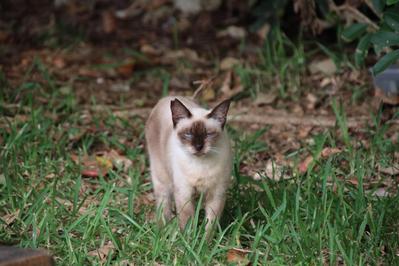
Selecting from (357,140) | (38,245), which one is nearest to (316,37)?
(357,140)

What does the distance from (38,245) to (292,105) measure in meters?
3.16

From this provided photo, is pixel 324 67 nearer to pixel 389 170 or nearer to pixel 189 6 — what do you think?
pixel 389 170

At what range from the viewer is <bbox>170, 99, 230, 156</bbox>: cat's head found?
4664 millimetres

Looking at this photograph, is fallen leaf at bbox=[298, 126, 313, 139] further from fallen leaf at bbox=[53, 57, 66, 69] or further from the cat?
fallen leaf at bbox=[53, 57, 66, 69]

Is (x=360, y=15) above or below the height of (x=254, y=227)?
above

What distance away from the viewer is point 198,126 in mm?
4699

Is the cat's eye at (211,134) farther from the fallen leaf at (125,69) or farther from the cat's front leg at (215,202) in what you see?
the fallen leaf at (125,69)

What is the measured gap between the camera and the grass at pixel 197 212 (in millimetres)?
4465

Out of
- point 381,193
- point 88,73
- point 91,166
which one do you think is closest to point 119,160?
point 91,166

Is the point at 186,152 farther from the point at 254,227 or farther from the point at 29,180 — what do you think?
the point at 29,180

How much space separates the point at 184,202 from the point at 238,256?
0.50 m

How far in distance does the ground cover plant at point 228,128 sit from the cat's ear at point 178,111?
2.01 ft

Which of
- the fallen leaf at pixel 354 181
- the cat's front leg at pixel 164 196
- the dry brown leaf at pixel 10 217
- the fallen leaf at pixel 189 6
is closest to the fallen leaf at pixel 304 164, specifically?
the fallen leaf at pixel 354 181

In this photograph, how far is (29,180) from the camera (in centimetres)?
552
